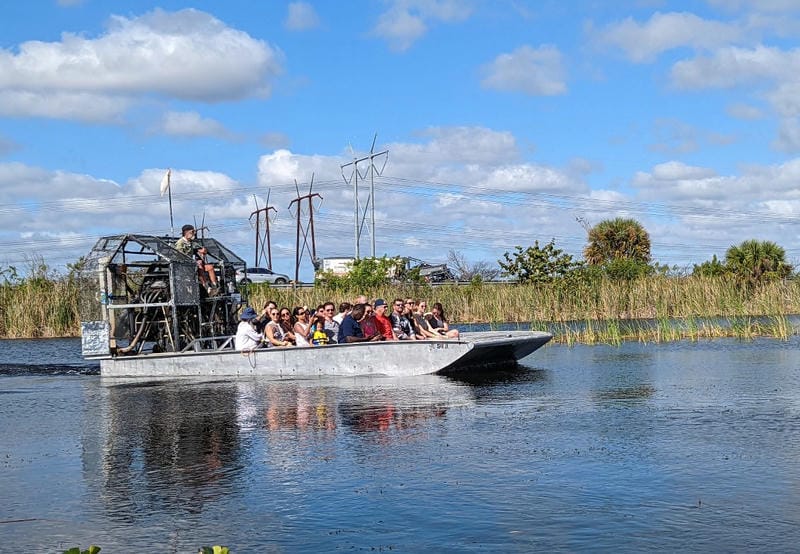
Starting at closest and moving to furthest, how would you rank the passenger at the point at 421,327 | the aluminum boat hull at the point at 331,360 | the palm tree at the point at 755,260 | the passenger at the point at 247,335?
1. the aluminum boat hull at the point at 331,360
2. the passenger at the point at 247,335
3. the passenger at the point at 421,327
4. the palm tree at the point at 755,260

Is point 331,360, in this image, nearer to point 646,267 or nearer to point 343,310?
point 343,310

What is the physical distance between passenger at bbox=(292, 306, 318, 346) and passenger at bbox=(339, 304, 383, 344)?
2.40 feet

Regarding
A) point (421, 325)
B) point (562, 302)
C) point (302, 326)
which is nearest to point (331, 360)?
point (302, 326)

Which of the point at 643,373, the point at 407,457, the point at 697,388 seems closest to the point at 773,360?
the point at 643,373

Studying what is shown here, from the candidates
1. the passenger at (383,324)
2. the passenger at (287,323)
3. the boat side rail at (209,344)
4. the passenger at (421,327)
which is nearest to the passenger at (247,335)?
the boat side rail at (209,344)

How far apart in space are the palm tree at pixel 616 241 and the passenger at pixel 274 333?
43.6m

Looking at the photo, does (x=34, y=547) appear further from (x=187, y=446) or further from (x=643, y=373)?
(x=643, y=373)

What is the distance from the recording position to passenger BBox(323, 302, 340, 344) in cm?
2227

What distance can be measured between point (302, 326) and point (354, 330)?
1098mm

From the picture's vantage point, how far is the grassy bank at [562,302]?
1412 inches

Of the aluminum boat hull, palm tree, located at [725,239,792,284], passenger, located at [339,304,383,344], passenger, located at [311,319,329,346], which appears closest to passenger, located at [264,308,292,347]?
passenger, located at [311,319,329,346]

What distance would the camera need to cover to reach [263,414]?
15164 mm

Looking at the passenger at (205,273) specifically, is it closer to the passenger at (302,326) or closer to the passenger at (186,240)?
the passenger at (186,240)

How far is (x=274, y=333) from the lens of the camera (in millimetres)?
21578
